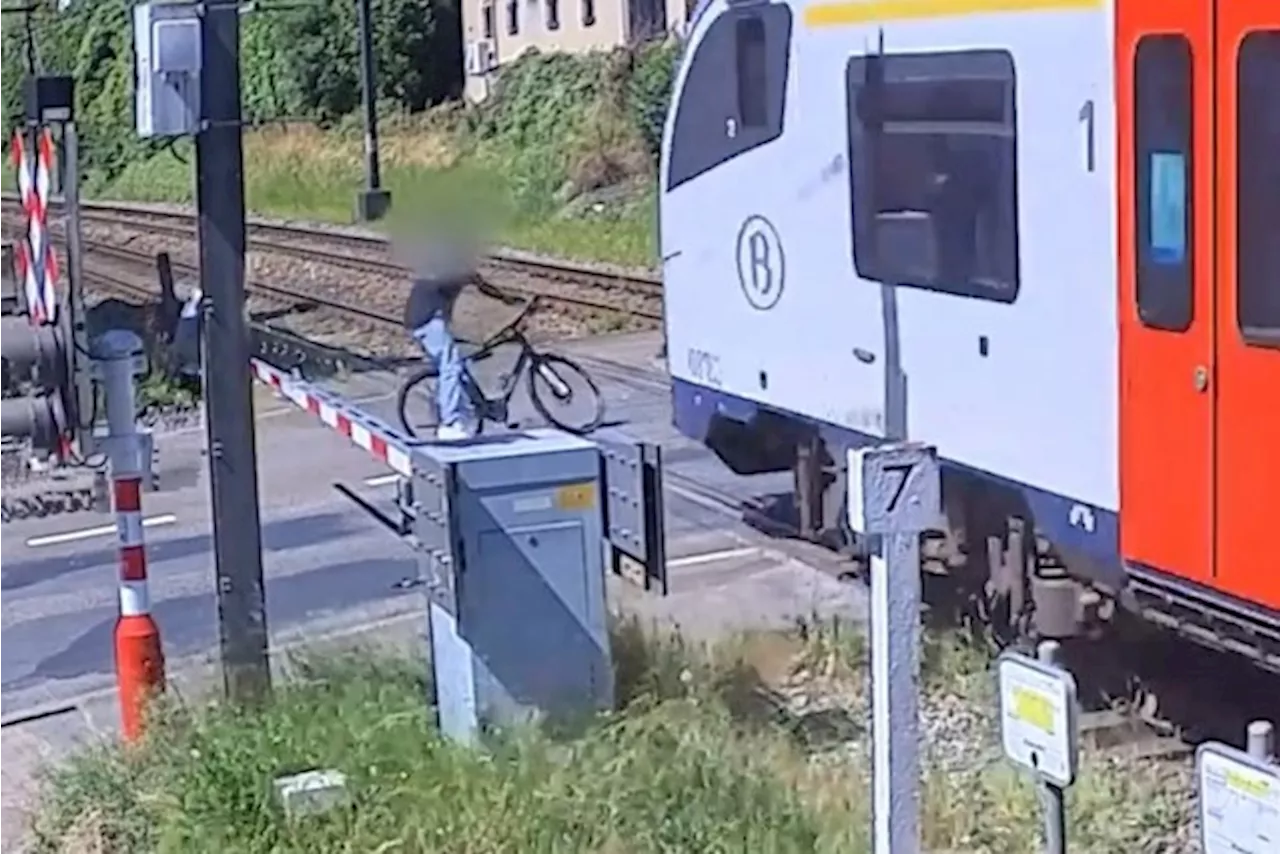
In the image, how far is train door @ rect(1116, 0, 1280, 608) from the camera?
8602mm

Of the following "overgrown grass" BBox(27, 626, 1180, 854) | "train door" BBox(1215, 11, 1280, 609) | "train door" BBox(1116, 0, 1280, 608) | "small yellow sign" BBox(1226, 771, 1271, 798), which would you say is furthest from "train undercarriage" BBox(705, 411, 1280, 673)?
"small yellow sign" BBox(1226, 771, 1271, 798)

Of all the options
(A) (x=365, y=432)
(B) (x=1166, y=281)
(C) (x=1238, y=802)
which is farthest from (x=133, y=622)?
(C) (x=1238, y=802)

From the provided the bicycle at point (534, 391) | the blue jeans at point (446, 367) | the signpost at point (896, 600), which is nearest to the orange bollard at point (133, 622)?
the signpost at point (896, 600)

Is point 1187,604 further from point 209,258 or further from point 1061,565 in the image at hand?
point 209,258

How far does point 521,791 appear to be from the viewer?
8250 millimetres

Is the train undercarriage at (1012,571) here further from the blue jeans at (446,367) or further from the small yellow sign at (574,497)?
the blue jeans at (446,367)

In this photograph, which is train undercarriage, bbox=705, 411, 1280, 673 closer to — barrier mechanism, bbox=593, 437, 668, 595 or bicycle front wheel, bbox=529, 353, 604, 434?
barrier mechanism, bbox=593, 437, 668, 595

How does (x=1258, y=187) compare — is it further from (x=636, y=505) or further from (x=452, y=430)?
(x=452, y=430)

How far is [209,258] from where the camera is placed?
962cm

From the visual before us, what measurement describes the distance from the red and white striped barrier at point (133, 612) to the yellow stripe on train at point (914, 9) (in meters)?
3.41

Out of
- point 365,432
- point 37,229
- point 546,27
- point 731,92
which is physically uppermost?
point 546,27

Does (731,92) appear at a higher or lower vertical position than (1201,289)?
higher

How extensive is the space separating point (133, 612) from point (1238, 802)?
5239mm

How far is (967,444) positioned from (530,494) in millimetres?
2177
